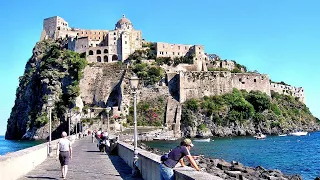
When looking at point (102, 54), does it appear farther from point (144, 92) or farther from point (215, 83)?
point (215, 83)

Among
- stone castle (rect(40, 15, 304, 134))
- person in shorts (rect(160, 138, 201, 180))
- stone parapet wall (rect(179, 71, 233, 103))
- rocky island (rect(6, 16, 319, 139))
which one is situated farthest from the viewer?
stone castle (rect(40, 15, 304, 134))

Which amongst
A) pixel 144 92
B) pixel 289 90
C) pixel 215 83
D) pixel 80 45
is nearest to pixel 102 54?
pixel 80 45

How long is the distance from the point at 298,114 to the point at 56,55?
5554cm

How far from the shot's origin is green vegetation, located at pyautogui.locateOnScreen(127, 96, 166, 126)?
74.2m

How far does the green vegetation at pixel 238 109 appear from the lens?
75812mm

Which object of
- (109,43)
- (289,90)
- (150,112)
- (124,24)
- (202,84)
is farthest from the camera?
(289,90)

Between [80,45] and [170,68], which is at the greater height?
[80,45]

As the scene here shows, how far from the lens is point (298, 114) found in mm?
91938

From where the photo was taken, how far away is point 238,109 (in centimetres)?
7781

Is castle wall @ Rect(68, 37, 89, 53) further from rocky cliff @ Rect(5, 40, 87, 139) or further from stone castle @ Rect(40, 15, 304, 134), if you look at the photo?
rocky cliff @ Rect(5, 40, 87, 139)

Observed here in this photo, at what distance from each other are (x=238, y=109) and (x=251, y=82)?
33.3ft

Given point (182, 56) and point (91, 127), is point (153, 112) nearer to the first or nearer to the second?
point (91, 127)

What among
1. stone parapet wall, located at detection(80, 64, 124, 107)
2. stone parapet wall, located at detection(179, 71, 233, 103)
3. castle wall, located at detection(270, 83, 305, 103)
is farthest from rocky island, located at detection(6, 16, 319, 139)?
castle wall, located at detection(270, 83, 305, 103)

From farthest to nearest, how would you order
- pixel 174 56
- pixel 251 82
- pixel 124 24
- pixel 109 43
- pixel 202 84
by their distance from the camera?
pixel 124 24
pixel 174 56
pixel 109 43
pixel 251 82
pixel 202 84
